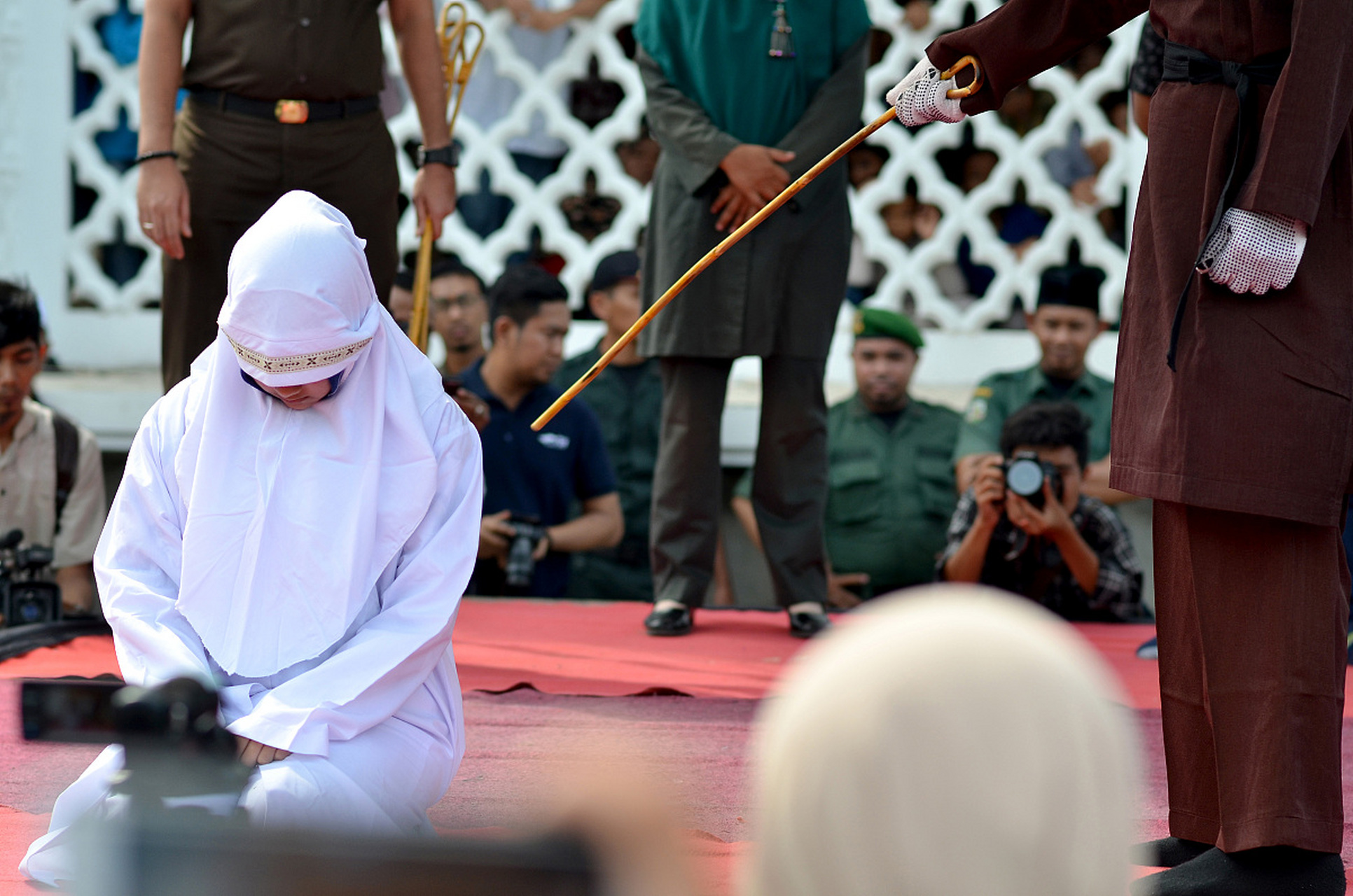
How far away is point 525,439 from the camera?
462 centimetres

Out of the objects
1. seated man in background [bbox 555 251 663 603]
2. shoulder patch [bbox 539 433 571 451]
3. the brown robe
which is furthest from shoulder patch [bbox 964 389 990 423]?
the brown robe

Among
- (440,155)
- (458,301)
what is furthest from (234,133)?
(458,301)

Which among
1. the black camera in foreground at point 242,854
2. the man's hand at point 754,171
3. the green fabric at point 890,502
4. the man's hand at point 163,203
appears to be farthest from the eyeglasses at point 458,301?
the black camera in foreground at point 242,854

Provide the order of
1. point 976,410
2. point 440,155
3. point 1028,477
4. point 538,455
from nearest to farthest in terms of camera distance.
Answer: point 440,155 → point 1028,477 → point 538,455 → point 976,410

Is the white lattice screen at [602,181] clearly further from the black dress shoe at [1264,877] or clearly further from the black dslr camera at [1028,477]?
the black dress shoe at [1264,877]

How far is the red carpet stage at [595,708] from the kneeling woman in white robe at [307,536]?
0.20 m

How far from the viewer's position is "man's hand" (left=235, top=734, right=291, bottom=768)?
2.00m

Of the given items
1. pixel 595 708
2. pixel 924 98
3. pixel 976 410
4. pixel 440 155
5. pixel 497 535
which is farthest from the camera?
Answer: pixel 976 410

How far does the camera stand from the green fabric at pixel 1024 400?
15.6 ft

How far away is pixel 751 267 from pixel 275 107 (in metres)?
1.16

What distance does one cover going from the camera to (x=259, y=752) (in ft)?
6.59

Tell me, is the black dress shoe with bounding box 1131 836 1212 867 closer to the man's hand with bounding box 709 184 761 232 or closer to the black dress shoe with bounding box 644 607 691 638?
the black dress shoe with bounding box 644 607 691 638

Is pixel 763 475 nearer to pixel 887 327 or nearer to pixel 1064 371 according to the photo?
pixel 887 327

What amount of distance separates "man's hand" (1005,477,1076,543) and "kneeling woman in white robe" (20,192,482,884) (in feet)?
7.33
